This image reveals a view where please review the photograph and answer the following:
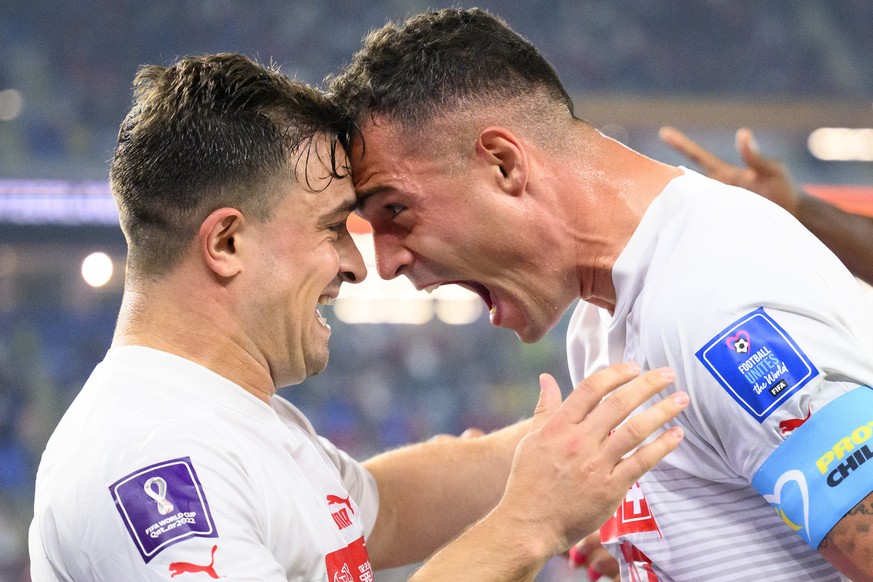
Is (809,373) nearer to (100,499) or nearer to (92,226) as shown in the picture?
(100,499)

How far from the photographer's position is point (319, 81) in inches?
328

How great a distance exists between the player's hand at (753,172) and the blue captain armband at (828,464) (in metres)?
1.02

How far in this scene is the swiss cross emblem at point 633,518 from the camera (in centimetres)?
153

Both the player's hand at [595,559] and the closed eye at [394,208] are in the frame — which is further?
the player's hand at [595,559]

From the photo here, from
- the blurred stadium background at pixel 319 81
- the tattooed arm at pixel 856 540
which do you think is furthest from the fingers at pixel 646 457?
the blurred stadium background at pixel 319 81

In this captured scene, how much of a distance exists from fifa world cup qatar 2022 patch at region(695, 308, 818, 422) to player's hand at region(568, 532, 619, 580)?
0.80 meters

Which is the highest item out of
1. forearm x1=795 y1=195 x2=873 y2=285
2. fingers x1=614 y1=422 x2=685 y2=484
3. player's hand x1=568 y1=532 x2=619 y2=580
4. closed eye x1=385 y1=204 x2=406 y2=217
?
closed eye x1=385 y1=204 x2=406 y2=217

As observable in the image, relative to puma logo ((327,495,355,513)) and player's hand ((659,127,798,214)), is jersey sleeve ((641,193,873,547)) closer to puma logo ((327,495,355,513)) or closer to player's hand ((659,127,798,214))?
puma logo ((327,495,355,513))

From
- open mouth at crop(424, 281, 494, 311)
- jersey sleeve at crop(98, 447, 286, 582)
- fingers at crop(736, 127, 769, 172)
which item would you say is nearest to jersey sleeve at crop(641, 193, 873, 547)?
open mouth at crop(424, 281, 494, 311)

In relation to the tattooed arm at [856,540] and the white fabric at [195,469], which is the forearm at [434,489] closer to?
the white fabric at [195,469]

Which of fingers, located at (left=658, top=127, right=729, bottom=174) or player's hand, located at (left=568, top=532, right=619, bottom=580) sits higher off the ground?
fingers, located at (left=658, top=127, right=729, bottom=174)

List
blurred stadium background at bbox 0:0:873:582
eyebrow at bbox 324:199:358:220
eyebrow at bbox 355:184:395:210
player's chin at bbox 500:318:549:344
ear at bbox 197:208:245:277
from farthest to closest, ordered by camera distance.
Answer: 1. blurred stadium background at bbox 0:0:873:582
2. player's chin at bbox 500:318:549:344
3. eyebrow at bbox 355:184:395:210
4. eyebrow at bbox 324:199:358:220
5. ear at bbox 197:208:245:277

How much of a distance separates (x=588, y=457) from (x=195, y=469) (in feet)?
1.73

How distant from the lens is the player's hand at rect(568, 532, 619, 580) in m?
1.96
